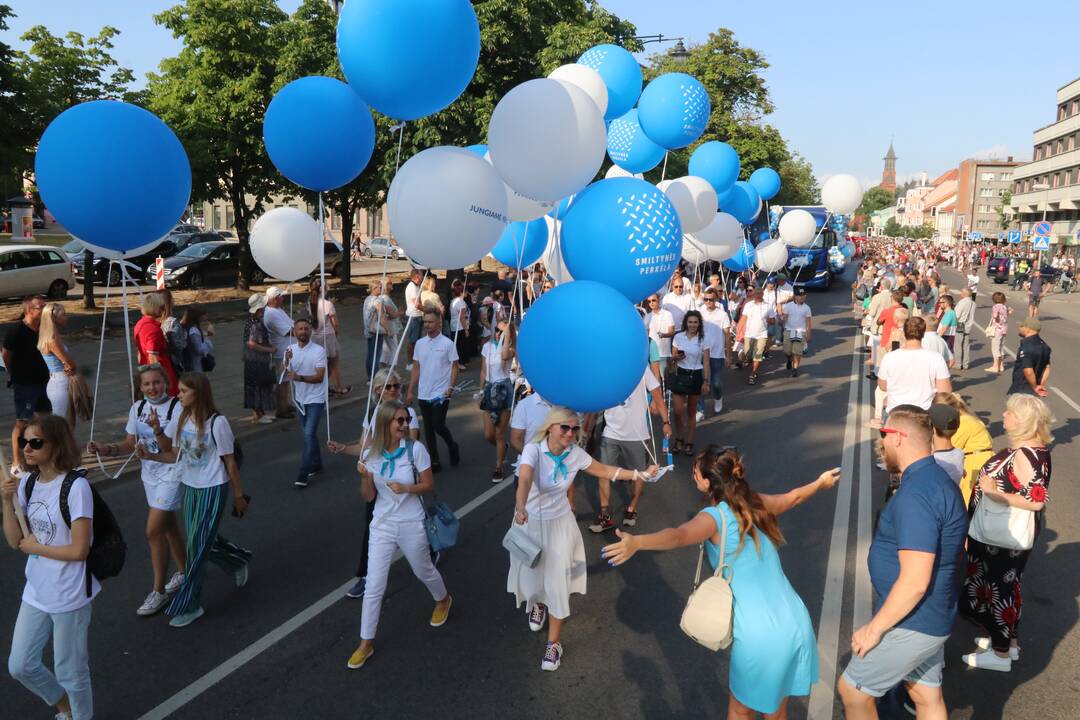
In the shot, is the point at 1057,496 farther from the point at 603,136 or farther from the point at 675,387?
the point at 603,136

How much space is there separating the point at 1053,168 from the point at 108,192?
7151cm

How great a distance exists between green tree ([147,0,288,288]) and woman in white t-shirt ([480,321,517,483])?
13.7 metres

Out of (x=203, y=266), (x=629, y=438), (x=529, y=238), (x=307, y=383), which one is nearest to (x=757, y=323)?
(x=529, y=238)

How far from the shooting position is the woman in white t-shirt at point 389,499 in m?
4.17

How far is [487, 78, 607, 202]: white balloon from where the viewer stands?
4410mm

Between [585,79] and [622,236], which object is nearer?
[622,236]

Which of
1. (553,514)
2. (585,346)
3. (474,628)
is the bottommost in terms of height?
(474,628)

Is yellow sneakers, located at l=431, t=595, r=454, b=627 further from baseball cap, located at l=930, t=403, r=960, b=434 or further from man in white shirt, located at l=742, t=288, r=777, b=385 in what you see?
man in white shirt, located at l=742, t=288, r=777, b=385

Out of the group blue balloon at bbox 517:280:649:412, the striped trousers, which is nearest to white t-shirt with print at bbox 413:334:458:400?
the striped trousers

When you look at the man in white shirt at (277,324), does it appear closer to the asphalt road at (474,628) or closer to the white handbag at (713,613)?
the asphalt road at (474,628)

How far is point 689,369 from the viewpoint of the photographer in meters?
8.23

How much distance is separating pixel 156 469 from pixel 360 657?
5.83ft

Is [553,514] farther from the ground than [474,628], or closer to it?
farther from the ground

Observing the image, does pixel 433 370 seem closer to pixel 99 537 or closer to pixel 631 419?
pixel 631 419
